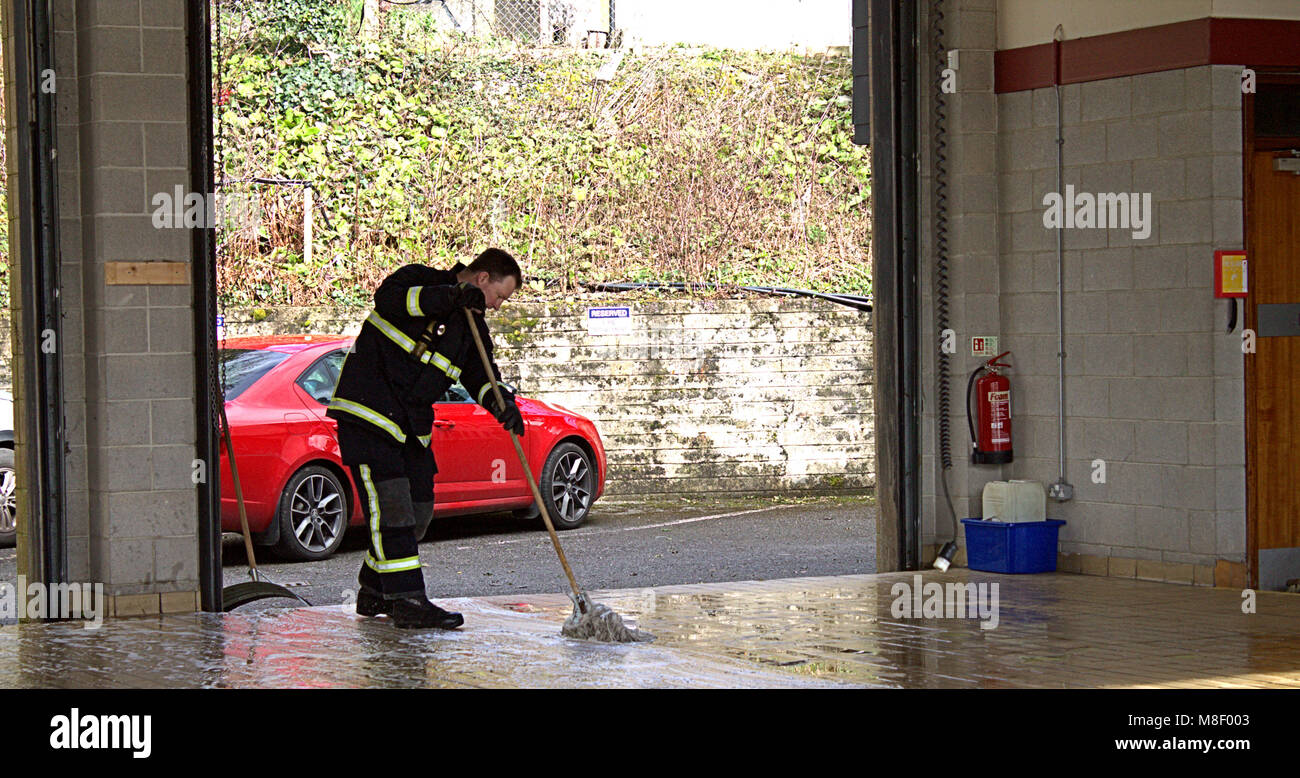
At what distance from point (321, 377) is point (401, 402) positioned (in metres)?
4.58

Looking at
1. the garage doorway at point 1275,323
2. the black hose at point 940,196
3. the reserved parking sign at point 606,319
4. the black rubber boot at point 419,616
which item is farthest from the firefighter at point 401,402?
the reserved parking sign at point 606,319

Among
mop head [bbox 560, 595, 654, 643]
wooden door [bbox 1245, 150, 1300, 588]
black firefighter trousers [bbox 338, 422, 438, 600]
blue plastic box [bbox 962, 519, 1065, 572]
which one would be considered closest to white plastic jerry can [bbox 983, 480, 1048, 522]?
blue plastic box [bbox 962, 519, 1065, 572]

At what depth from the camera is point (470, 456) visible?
1314 cm

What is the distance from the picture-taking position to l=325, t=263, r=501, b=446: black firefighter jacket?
25.8 ft

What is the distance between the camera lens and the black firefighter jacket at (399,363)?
25.8 feet

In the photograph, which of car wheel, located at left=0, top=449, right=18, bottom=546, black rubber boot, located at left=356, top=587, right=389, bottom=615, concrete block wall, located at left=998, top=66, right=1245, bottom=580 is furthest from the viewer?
car wheel, located at left=0, top=449, right=18, bottom=546

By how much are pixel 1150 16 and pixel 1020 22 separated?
993 mm

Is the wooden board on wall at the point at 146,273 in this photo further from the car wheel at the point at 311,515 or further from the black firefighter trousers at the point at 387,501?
the car wheel at the point at 311,515

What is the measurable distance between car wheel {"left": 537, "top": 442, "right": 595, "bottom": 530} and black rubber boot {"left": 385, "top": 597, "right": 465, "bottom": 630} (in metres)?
5.96

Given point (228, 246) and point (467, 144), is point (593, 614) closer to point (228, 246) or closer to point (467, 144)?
point (228, 246)

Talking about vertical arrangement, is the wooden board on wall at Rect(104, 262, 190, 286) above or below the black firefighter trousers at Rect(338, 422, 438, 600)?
above

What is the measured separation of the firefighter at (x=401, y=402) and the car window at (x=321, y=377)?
4.23 meters

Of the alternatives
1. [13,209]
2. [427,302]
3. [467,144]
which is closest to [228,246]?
[467,144]

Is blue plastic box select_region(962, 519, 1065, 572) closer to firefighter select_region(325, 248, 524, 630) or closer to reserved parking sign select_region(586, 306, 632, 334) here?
firefighter select_region(325, 248, 524, 630)
